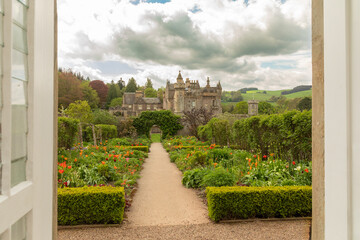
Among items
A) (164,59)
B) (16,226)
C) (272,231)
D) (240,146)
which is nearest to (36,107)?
(16,226)

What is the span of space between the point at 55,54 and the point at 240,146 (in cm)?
1056

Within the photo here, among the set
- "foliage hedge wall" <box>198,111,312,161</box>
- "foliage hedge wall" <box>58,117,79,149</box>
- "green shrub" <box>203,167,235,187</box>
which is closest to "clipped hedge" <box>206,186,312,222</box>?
"green shrub" <box>203,167,235,187</box>

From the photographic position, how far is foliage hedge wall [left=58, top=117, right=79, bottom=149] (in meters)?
8.52

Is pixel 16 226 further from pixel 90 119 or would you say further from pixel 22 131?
pixel 90 119

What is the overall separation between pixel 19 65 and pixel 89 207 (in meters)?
3.25

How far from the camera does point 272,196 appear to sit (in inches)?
163

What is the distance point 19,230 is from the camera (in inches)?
48.7

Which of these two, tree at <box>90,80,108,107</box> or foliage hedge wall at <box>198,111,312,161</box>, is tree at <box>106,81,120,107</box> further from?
foliage hedge wall at <box>198,111,312,161</box>

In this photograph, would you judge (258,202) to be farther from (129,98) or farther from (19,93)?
(129,98)

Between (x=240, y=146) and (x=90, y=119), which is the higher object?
(x=90, y=119)

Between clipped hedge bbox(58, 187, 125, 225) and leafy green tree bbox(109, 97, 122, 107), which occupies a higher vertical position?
leafy green tree bbox(109, 97, 122, 107)

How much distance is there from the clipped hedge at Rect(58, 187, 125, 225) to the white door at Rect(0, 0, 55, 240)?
2477mm

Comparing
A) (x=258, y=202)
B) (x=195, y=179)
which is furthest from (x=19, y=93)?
(x=195, y=179)

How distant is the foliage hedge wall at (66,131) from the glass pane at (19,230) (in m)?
7.93
